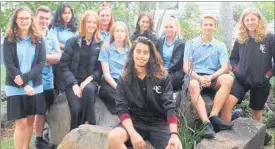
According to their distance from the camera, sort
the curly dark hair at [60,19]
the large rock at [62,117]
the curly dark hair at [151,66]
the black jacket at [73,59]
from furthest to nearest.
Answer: the curly dark hair at [60,19], the large rock at [62,117], the black jacket at [73,59], the curly dark hair at [151,66]

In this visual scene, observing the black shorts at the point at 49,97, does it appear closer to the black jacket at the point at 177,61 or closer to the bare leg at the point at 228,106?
the black jacket at the point at 177,61

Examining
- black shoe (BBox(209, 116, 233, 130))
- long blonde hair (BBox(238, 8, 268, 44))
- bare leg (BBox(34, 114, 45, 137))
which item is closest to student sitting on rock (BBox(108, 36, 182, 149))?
black shoe (BBox(209, 116, 233, 130))

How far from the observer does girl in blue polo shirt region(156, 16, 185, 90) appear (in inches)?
234

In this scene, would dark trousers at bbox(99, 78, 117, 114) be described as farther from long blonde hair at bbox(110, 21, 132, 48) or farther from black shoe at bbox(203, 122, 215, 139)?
black shoe at bbox(203, 122, 215, 139)

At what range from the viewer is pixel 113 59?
19.1 feet

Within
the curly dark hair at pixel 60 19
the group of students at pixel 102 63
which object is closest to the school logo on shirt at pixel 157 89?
the group of students at pixel 102 63

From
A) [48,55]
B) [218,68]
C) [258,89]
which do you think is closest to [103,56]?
[48,55]

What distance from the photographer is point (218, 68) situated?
19.5 ft

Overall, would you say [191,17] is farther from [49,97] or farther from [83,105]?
[83,105]

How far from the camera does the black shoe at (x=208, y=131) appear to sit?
5.06 metres

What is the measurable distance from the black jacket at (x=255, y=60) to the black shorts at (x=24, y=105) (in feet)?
9.00

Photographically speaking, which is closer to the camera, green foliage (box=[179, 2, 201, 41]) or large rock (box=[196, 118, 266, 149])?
large rock (box=[196, 118, 266, 149])

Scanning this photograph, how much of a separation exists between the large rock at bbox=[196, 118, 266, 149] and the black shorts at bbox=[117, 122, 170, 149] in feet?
1.77

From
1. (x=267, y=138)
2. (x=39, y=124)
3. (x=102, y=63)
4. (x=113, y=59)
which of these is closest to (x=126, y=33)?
(x=113, y=59)
